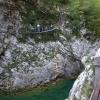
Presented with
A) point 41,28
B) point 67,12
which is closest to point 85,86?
point 41,28

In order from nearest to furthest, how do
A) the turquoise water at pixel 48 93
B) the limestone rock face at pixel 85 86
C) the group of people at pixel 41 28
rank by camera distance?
the limestone rock face at pixel 85 86 → the turquoise water at pixel 48 93 → the group of people at pixel 41 28

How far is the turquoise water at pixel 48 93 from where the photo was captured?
8.07 m

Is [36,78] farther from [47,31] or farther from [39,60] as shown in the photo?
[47,31]

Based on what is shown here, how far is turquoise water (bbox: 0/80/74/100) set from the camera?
26.5 feet

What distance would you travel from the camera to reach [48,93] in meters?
8.28

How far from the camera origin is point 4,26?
28.4 feet

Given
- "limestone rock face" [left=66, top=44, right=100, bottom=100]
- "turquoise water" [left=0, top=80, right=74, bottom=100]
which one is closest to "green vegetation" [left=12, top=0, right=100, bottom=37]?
"turquoise water" [left=0, top=80, right=74, bottom=100]

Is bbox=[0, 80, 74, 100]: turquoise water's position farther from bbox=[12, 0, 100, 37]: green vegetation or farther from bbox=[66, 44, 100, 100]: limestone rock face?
bbox=[66, 44, 100, 100]: limestone rock face

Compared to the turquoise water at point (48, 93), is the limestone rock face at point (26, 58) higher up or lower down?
higher up

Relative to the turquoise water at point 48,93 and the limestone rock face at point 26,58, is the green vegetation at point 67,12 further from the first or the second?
the turquoise water at point 48,93

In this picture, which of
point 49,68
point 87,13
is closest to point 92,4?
point 87,13

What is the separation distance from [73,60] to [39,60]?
3.17ft

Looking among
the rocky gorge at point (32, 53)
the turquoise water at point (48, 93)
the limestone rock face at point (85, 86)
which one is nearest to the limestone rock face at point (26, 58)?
the rocky gorge at point (32, 53)

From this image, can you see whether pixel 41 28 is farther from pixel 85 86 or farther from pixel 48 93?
pixel 85 86
